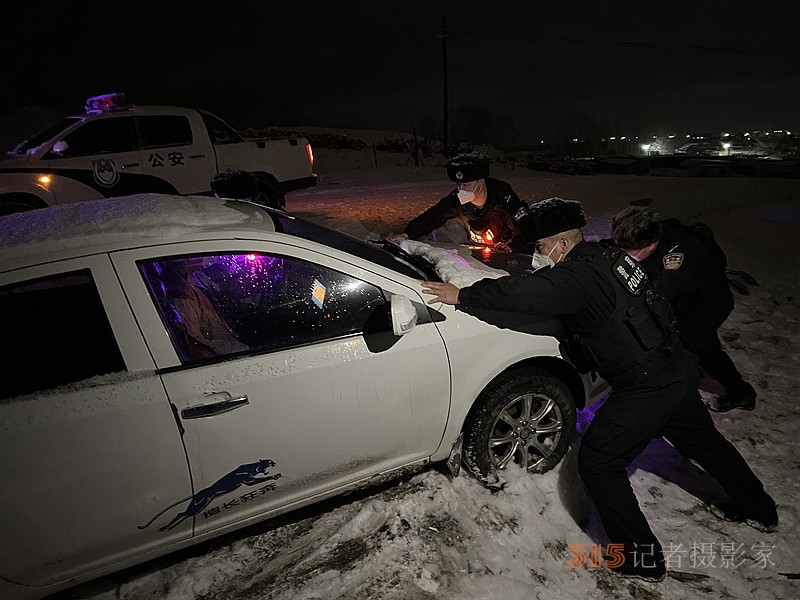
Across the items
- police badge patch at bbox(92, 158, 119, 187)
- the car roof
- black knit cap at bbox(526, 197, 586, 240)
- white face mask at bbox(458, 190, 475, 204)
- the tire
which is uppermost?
police badge patch at bbox(92, 158, 119, 187)

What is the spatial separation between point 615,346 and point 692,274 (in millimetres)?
1387

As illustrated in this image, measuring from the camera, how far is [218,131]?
777 centimetres

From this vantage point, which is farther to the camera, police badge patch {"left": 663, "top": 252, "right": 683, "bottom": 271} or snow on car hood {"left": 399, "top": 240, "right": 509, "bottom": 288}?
police badge patch {"left": 663, "top": 252, "right": 683, "bottom": 271}

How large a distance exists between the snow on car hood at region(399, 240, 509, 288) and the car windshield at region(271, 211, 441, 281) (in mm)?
71

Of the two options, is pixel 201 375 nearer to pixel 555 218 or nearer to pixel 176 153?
pixel 555 218

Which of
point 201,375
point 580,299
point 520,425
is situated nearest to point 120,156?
point 201,375

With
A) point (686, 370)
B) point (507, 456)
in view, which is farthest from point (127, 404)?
point (686, 370)

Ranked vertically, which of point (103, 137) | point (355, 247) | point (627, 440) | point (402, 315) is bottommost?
point (627, 440)

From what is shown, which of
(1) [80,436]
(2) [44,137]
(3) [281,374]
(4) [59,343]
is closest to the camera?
(1) [80,436]

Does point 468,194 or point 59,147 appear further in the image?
point 59,147

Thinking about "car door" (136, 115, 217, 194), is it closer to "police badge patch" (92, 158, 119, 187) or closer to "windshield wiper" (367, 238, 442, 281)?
"police badge patch" (92, 158, 119, 187)

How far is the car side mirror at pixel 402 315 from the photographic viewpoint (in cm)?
218

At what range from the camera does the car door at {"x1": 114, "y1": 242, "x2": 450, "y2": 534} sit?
2006 millimetres

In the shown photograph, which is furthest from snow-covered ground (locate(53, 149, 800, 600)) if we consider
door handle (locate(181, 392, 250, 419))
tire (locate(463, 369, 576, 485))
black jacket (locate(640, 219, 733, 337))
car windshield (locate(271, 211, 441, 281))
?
door handle (locate(181, 392, 250, 419))
